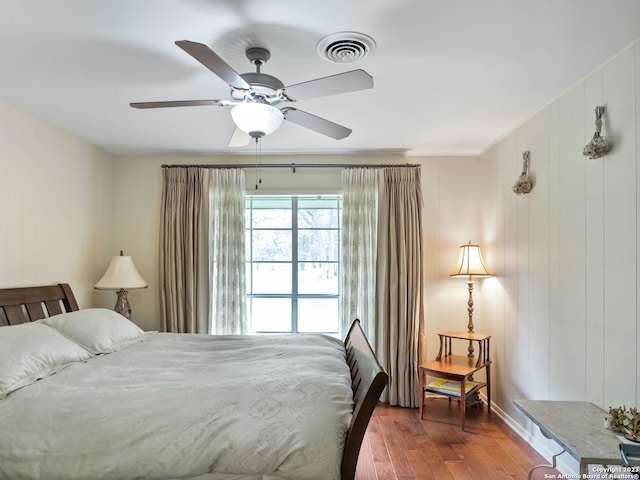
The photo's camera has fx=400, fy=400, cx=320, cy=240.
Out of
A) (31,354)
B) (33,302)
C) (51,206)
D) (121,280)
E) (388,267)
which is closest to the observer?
(31,354)

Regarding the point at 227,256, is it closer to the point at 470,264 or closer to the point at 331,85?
the point at 470,264

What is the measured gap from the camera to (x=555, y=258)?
2.78 m

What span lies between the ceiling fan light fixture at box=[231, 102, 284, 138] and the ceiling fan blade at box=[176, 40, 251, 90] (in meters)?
0.11

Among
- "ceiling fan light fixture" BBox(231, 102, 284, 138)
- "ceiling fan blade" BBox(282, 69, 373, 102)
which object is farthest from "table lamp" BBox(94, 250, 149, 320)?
"ceiling fan blade" BBox(282, 69, 373, 102)

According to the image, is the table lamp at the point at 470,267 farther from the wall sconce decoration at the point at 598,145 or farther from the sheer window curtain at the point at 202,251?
the sheer window curtain at the point at 202,251

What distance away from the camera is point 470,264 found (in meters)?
3.83

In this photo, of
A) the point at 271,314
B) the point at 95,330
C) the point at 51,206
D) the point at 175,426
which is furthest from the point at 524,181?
the point at 51,206

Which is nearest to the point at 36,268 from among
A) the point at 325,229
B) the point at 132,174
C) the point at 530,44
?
the point at 132,174

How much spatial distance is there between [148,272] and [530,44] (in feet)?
12.7

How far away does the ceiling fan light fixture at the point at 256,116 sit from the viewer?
2.03m

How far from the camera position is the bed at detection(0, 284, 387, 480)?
1.56m

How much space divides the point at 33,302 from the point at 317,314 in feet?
8.41

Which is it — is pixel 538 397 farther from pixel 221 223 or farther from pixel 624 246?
pixel 221 223

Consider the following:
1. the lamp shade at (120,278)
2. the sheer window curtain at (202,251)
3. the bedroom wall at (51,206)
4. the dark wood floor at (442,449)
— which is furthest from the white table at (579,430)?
the bedroom wall at (51,206)
